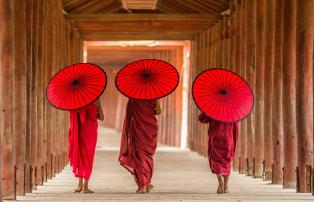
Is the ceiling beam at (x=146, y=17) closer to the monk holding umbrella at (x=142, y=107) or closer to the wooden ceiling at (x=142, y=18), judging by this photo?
the wooden ceiling at (x=142, y=18)

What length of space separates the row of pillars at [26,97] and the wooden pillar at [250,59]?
333 centimetres

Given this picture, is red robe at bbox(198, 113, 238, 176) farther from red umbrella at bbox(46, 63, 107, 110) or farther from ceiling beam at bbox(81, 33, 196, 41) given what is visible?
ceiling beam at bbox(81, 33, 196, 41)

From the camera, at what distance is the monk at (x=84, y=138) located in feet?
33.4

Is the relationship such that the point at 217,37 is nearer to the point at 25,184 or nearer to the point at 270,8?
the point at 270,8

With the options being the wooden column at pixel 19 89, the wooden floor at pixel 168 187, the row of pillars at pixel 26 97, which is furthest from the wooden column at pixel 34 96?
the wooden column at pixel 19 89

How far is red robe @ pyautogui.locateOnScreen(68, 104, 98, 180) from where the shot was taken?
10.2 metres

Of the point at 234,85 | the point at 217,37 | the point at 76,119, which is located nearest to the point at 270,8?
the point at 234,85

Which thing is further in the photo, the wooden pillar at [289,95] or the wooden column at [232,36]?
the wooden column at [232,36]

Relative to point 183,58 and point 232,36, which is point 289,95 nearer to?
point 232,36

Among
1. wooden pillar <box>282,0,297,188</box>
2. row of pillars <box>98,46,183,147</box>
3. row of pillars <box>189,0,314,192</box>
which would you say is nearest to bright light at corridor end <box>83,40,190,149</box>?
row of pillars <box>98,46,183,147</box>

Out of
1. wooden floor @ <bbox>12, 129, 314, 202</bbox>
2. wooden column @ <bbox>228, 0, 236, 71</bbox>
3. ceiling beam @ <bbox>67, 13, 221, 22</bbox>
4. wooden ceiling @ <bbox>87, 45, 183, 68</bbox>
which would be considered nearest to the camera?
wooden floor @ <bbox>12, 129, 314, 202</bbox>

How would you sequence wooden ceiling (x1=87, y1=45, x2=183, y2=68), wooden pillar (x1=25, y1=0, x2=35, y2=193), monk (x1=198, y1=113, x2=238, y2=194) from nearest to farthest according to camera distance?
monk (x1=198, y1=113, x2=238, y2=194) < wooden pillar (x1=25, y1=0, x2=35, y2=193) < wooden ceiling (x1=87, y1=45, x2=183, y2=68)

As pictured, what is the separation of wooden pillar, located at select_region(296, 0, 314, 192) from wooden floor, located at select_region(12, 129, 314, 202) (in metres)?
0.44

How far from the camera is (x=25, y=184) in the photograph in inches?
392
